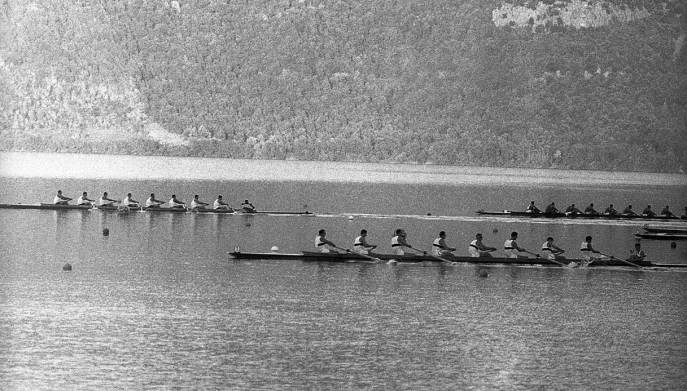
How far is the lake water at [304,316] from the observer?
2717 cm

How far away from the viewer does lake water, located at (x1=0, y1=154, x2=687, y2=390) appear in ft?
89.1

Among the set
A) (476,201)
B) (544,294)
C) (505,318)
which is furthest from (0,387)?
(476,201)

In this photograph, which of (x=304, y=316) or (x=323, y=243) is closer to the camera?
(x=304, y=316)

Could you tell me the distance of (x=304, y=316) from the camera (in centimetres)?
3428

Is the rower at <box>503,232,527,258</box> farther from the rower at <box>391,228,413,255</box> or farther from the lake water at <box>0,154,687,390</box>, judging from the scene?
the rower at <box>391,228,413,255</box>

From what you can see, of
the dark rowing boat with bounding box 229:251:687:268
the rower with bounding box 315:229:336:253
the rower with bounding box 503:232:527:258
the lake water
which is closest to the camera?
the lake water

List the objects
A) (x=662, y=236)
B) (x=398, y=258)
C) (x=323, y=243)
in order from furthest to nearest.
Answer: (x=662, y=236), (x=323, y=243), (x=398, y=258)

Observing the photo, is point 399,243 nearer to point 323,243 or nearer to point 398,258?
point 398,258

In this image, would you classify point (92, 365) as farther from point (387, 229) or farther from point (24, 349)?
point (387, 229)

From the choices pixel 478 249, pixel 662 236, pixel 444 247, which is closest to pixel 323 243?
pixel 444 247

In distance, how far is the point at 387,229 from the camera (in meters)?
67.9

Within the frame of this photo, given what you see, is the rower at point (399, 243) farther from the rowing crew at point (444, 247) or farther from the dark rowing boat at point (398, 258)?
the dark rowing boat at point (398, 258)

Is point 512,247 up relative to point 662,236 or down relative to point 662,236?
up

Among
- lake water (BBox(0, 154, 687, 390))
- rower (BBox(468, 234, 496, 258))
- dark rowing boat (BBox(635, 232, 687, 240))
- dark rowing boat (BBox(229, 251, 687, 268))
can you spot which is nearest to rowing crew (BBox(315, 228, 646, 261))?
rower (BBox(468, 234, 496, 258))
